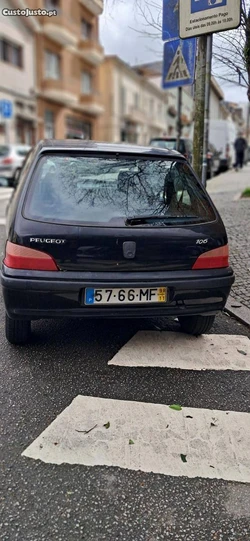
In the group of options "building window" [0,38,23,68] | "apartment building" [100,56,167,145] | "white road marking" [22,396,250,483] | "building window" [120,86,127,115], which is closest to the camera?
"white road marking" [22,396,250,483]

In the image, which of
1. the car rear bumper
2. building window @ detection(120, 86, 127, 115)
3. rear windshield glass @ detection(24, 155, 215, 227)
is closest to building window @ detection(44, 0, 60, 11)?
building window @ detection(120, 86, 127, 115)

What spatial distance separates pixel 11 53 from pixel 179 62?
78.1 ft

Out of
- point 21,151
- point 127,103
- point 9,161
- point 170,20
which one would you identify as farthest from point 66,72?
point 170,20

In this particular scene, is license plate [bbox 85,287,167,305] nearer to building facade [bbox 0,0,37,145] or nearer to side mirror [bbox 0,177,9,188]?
side mirror [bbox 0,177,9,188]

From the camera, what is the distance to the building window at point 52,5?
28.8m

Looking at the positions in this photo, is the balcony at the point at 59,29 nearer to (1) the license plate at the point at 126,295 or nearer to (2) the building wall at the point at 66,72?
(2) the building wall at the point at 66,72

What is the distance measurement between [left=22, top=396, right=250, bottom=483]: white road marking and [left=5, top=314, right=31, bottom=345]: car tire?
2.83 ft

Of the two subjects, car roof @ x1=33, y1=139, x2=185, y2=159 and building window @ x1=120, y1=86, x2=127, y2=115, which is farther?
building window @ x1=120, y1=86, x2=127, y2=115

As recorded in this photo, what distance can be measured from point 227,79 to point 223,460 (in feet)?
21.7

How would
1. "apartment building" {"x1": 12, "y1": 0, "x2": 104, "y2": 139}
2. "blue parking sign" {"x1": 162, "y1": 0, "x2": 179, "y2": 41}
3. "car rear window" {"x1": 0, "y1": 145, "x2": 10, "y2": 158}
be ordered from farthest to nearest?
1. "apartment building" {"x1": 12, "y1": 0, "x2": 104, "y2": 139}
2. "car rear window" {"x1": 0, "y1": 145, "x2": 10, "y2": 158}
3. "blue parking sign" {"x1": 162, "y1": 0, "x2": 179, "y2": 41}

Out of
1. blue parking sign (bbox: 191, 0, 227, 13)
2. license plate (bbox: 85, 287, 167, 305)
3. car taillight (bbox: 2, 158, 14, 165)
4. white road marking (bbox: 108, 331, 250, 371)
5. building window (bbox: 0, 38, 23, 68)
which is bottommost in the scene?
white road marking (bbox: 108, 331, 250, 371)

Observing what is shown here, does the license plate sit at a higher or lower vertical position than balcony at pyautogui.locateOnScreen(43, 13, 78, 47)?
lower

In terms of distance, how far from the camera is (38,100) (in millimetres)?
30359

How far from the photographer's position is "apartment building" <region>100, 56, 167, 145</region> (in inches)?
1676
